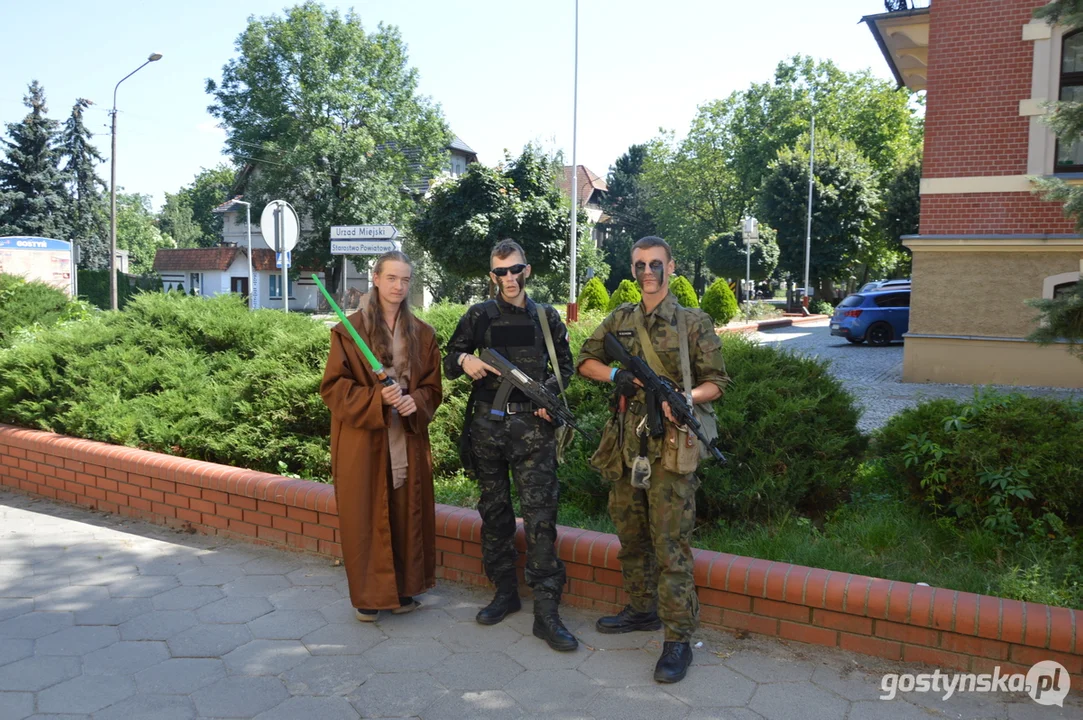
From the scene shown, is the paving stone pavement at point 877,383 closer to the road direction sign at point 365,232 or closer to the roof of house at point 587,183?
the road direction sign at point 365,232

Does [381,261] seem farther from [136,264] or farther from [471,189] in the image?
[136,264]

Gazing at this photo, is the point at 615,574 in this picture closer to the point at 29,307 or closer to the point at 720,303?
the point at 29,307

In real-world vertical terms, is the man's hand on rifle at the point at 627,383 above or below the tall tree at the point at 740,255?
below

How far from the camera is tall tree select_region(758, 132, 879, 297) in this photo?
39.1 meters

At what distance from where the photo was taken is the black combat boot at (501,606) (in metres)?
4.13

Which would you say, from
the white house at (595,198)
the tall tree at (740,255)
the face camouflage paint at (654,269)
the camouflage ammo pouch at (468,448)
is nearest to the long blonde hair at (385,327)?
the camouflage ammo pouch at (468,448)

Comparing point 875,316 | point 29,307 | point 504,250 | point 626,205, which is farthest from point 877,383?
point 626,205

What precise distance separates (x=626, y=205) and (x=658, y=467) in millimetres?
71720

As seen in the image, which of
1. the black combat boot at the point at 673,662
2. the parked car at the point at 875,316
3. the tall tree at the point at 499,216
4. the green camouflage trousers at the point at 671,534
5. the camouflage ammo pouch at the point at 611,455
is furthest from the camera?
the tall tree at the point at 499,216

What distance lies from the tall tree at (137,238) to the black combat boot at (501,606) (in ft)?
→ 309

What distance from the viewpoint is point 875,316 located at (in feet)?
66.8

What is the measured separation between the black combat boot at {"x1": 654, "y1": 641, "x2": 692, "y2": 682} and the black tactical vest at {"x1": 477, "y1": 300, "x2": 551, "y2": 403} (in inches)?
54.6

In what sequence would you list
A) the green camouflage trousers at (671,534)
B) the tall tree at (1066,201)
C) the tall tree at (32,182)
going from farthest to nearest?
the tall tree at (32,182) → the tall tree at (1066,201) → the green camouflage trousers at (671,534)

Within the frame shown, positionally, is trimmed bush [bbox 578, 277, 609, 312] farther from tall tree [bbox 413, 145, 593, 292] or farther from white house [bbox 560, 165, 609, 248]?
white house [bbox 560, 165, 609, 248]
